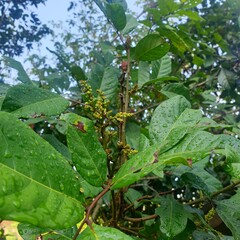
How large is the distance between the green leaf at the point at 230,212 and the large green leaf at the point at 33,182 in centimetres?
43

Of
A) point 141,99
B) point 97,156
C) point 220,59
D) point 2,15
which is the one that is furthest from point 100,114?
point 2,15

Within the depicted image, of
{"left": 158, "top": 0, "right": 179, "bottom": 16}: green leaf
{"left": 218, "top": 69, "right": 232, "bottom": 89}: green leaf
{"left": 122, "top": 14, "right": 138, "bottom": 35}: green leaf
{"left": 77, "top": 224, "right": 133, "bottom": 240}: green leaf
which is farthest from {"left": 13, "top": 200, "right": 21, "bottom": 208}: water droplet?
{"left": 218, "top": 69, "right": 232, "bottom": 89}: green leaf

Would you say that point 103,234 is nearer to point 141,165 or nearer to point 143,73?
point 141,165

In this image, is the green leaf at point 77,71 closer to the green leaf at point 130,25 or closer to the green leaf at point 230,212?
the green leaf at point 130,25

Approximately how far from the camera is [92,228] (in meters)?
0.44

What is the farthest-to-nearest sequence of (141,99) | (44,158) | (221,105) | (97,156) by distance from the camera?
(221,105)
(141,99)
(97,156)
(44,158)

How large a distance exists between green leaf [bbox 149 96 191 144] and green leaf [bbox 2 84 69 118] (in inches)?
6.6

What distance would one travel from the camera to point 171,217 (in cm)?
74

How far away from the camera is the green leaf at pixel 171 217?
71cm

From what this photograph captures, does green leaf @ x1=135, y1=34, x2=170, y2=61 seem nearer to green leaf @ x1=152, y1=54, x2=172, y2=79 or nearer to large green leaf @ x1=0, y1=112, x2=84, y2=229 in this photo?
green leaf @ x1=152, y1=54, x2=172, y2=79

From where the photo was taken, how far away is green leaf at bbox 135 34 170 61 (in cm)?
91

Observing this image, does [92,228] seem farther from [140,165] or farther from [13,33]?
[13,33]

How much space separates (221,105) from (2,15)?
3948 millimetres

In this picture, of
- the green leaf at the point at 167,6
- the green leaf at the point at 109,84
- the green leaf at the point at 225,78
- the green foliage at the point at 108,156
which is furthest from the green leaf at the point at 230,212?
the green leaf at the point at 225,78
